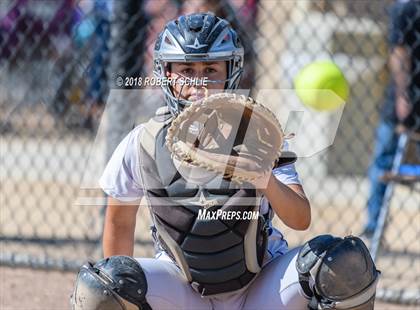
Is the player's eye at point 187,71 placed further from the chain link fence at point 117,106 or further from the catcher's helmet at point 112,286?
the chain link fence at point 117,106

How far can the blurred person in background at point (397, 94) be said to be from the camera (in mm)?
5801

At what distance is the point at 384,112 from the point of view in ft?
20.9

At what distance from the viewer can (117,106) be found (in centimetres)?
545

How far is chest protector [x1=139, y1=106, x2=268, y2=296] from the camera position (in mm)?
3209

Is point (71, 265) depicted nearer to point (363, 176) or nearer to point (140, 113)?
point (140, 113)

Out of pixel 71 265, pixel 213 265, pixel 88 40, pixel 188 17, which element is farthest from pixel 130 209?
pixel 88 40

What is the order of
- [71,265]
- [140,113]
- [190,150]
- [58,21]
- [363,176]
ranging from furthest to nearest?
[363,176] → [58,21] → [140,113] → [71,265] → [190,150]

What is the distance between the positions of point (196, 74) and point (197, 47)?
92mm

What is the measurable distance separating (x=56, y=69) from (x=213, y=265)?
4809mm

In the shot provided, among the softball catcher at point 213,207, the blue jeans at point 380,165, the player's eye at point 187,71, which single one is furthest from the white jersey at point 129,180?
the blue jeans at point 380,165

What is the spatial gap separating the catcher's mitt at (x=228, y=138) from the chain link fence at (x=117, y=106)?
2.14m

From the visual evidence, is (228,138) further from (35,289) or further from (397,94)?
(397,94)

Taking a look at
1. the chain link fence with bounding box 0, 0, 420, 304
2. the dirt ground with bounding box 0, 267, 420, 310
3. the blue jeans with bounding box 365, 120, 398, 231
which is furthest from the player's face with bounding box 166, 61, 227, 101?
the blue jeans with bounding box 365, 120, 398, 231

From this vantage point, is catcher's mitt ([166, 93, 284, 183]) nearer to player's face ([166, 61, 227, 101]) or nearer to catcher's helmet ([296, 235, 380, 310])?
player's face ([166, 61, 227, 101])
